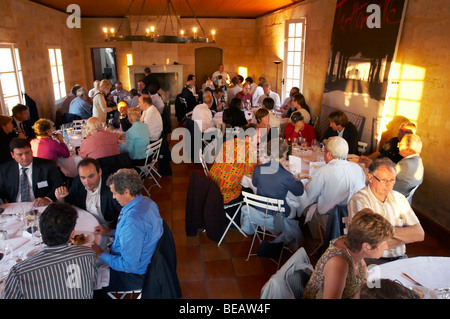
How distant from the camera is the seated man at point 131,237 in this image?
2193 millimetres

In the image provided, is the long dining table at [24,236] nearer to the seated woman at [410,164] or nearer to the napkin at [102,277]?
the napkin at [102,277]

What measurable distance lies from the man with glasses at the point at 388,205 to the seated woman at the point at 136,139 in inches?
124

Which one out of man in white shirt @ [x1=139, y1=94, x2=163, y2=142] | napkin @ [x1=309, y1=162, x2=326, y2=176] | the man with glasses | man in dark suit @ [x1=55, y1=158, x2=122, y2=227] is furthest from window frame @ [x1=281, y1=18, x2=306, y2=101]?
man in dark suit @ [x1=55, y1=158, x2=122, y2=227]

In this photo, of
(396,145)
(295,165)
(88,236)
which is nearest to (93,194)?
(88,236)

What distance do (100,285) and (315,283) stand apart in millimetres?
1351

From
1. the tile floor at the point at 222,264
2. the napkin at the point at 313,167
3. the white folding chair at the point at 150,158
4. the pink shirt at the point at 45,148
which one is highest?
the pink shirt at the point at 45,148

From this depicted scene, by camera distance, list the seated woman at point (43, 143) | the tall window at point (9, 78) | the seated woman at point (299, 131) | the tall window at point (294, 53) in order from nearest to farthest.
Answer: the seated woman at point (43, 143) < the seated woman at point (299, 131) < the tall window at point (9, 78) < the tall window at point (294, 53)

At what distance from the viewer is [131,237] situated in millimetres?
2166

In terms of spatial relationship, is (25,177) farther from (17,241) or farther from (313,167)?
(313,167)

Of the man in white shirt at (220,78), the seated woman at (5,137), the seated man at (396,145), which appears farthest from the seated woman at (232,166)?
the man in white shirt at (220,78)

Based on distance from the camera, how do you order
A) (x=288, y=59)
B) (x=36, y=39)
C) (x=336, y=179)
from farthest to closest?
(x=288, y=59), (x=36, y=39), (x=336, y=179)

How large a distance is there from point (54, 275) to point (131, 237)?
51 cm

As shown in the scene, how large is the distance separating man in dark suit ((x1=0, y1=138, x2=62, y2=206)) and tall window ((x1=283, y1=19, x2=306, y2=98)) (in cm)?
635
